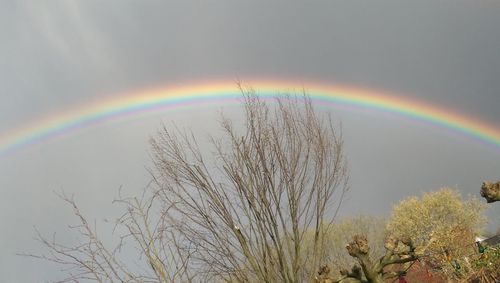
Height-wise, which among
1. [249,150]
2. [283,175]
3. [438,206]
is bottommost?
[283,175]

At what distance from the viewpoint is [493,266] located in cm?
671

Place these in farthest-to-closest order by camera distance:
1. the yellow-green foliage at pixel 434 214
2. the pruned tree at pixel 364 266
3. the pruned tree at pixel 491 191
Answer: the yellow-green foliage at pixel 434 214
the pruned tree at pixel 491 191
the pruned tree at pixel 364 266

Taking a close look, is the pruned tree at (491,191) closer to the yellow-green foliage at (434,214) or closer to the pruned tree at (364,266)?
the pruned tree at (364,266)

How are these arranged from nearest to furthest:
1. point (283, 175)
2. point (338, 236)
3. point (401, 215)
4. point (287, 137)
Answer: point (283, 175) → point (287, 137) → point (338, 236) → point (401, 215)

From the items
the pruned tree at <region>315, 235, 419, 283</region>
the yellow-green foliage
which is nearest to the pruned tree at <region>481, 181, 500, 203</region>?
the pruned tree at <region>315, 235, 419, 283</region>

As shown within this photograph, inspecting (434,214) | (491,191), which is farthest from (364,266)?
(434,214)

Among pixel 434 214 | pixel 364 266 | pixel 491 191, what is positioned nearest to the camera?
pixel 364 266

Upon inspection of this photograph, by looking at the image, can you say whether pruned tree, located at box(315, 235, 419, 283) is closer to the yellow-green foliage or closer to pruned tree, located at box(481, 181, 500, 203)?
pruned tree, located at box(481, 181, 500, 203)

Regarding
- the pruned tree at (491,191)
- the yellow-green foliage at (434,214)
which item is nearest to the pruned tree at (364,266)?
the pruned tree at (491,191)

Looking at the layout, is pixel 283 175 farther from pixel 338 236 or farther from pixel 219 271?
pixel 338 236

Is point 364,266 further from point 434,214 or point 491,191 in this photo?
point 434,214

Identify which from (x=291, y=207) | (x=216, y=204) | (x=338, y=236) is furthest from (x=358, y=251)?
(x=338, y=236)

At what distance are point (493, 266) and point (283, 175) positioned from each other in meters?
3.46

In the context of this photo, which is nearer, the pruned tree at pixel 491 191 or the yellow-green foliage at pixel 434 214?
the pruned tree at pixel 491 191
